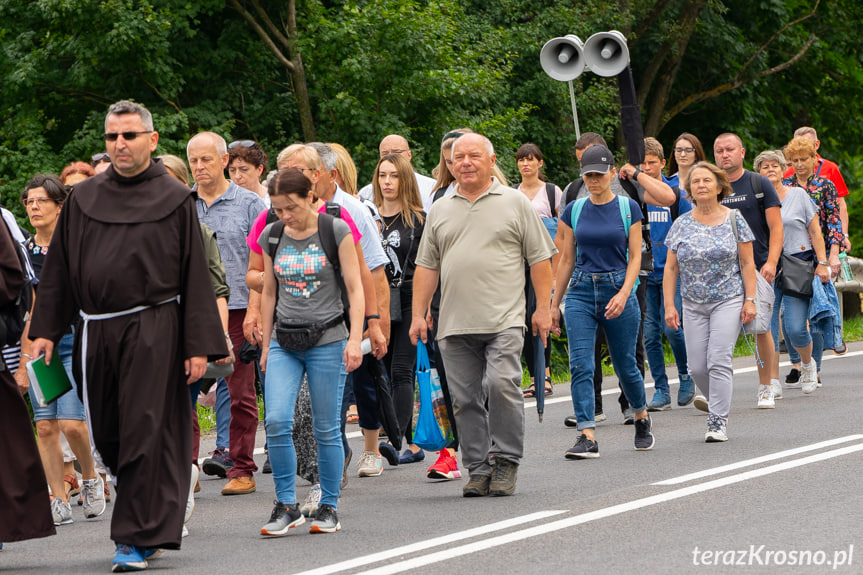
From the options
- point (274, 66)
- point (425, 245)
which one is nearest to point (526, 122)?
point (274, 66)

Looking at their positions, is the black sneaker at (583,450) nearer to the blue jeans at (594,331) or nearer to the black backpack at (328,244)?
the blue jeans at (594,331)

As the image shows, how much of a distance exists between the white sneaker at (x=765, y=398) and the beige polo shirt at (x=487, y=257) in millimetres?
3959

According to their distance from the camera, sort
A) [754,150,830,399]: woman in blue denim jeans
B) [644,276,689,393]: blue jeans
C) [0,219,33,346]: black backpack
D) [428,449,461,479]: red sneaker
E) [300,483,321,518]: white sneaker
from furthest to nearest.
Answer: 1. [754,150,830,399]: woman in blue denim jeans
2. [644,276,689,393]: blue jeans
3. [428,449,461,479]: red sneaker
4. [300,483,321,518]: white sneaker
5. [0,219,33,346]: black backpack

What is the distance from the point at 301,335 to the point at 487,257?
139cm

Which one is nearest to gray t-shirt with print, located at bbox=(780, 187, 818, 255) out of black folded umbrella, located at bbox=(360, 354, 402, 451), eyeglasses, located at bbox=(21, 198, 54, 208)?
black folded umbrella, located at bbox=(360, 354, 402, 451)

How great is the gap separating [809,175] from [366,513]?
7.18m

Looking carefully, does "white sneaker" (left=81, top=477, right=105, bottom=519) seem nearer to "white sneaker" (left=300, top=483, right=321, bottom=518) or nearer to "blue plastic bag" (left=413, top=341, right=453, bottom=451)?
"white sneaker" (left=300, top=483, right=321, bottom=518)

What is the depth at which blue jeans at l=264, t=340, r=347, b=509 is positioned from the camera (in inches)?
284

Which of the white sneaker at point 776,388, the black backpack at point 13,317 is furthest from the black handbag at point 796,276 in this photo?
the black backpack at point 13,317

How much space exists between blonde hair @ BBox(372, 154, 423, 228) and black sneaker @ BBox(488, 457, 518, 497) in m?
2.07

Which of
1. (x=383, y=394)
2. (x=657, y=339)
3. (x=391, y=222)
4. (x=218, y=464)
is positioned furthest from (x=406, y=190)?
(x=657, y=339)

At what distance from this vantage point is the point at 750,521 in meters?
6.99

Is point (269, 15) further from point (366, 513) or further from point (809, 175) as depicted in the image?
point (366, 513)

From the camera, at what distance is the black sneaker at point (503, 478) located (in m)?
8.18
